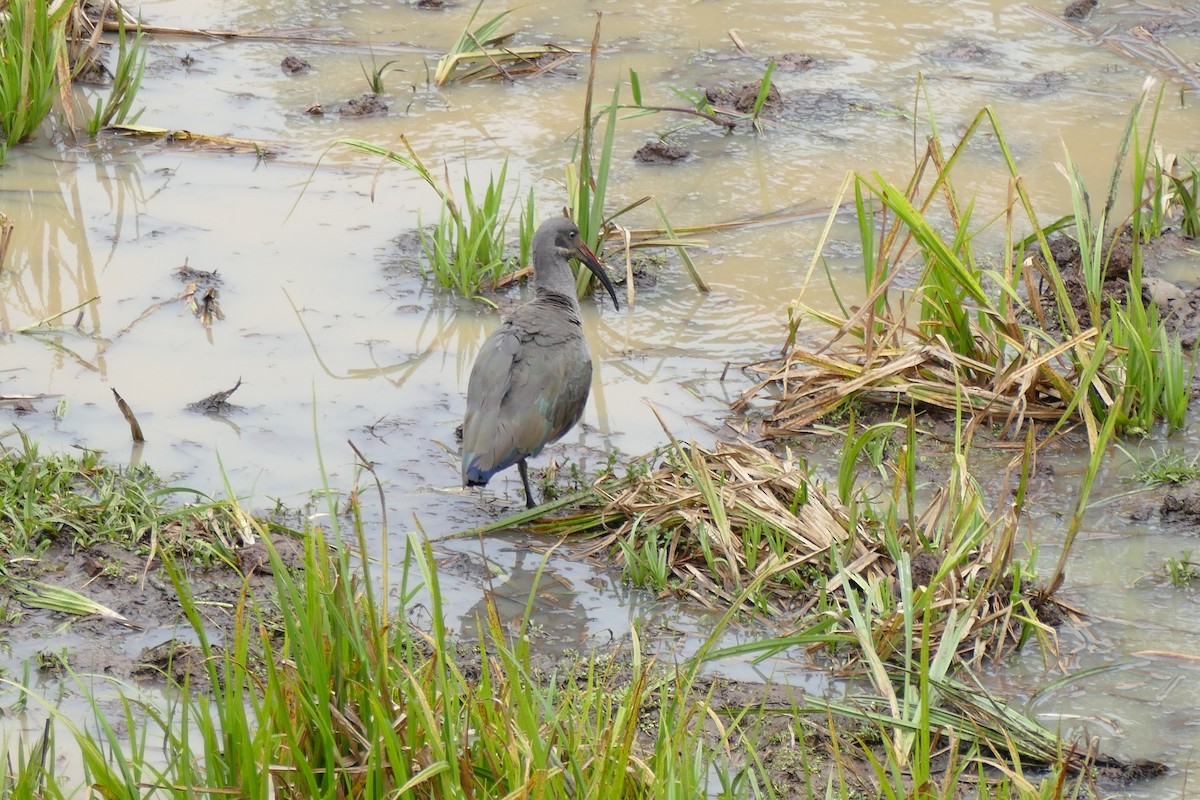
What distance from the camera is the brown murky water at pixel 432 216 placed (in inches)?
164

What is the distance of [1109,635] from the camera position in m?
3.60

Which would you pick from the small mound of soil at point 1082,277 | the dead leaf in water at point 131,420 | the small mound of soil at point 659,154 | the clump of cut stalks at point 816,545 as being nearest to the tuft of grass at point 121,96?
the small mound of soil at point 659,154

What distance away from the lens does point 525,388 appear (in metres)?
4.34

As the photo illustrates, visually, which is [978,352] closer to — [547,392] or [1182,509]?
[1182,509]

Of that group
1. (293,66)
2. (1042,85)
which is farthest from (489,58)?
(1042,85)

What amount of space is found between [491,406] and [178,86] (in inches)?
154

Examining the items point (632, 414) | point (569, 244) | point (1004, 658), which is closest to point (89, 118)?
point (569, 244)

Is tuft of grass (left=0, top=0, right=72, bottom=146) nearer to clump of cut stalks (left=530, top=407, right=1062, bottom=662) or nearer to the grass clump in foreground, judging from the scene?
clump of cut stalks (left=530, top=407, right=1062, bottom=662)

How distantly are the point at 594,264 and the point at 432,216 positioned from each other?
122 cm

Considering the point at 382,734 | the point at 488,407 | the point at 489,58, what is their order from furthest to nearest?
the point at 489,58 → the point at 488,407 → the point at 382,734

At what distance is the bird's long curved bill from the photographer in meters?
5.16

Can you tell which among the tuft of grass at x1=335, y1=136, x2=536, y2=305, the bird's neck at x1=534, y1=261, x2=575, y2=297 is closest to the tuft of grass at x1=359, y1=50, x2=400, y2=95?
the tuft of grass at x1=335, y1=136, x2=536, y2=305

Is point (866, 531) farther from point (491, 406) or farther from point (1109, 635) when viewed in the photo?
point (491, 406)

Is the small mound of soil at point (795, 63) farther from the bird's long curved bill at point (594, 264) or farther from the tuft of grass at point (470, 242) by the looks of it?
the bird's long curved bill at point (594, 264)
